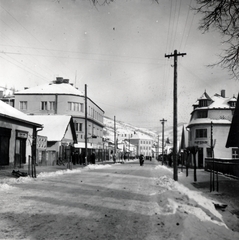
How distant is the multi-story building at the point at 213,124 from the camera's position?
151 feet

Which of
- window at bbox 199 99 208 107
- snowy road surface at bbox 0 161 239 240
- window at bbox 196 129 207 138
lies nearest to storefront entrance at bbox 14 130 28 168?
snowy road surface at bbox 0 161 239 240

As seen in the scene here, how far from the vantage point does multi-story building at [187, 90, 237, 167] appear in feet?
151

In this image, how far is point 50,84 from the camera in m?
63.6

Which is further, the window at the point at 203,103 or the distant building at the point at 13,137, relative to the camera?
the window at the point at 203,103

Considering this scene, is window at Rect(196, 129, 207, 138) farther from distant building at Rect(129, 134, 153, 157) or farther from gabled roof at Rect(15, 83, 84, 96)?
distant building at Rect(129, 134, 153, 157)

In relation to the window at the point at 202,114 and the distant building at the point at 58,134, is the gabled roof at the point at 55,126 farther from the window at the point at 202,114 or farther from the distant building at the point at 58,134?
the window at the point at 202,114

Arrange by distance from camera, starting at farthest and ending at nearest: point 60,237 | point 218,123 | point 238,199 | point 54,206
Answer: point 218,123
point 238,199
point 54,206
point 60,237

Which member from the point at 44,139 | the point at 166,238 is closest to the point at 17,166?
the point at 44,139

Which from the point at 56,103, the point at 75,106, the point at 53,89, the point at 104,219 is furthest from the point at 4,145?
the point at 53,89

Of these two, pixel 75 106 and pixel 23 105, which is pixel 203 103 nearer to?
pixel 75 106

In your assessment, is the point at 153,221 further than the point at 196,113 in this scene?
No

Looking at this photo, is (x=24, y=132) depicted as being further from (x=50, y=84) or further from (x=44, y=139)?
(x=50, y=84)

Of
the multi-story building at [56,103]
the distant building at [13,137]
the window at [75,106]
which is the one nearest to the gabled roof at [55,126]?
the distant building at [13,137]

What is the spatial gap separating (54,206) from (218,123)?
136ft
